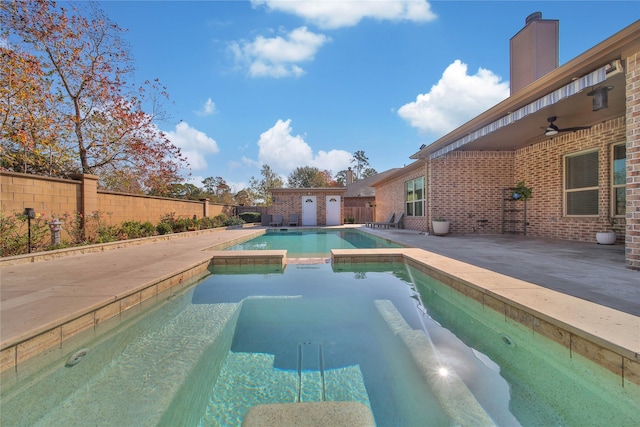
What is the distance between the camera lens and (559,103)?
17.7ft

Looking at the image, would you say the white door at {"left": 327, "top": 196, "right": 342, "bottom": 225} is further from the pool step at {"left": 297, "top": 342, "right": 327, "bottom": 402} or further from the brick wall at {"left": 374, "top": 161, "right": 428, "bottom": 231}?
the pool step at {"left": 297, "top": 342, "right": 327, "bottom": 402}

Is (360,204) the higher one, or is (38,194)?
(360,204)

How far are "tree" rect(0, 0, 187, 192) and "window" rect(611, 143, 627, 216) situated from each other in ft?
47.6

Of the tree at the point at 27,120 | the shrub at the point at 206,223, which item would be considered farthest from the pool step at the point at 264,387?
the shrub at the point at 206,223

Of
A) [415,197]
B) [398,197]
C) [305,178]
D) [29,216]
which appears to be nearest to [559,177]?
[415,197]

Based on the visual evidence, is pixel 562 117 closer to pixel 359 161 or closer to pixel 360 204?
pixel 360 204

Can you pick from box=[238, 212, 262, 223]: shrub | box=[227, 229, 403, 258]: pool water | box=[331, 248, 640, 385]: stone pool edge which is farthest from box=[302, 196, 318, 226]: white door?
box=[331, 248, 640, 385]: stone pool edge

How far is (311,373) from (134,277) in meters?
2.96

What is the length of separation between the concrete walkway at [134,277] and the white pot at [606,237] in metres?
0.48

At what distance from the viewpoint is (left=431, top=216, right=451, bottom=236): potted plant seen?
9180 millimetres

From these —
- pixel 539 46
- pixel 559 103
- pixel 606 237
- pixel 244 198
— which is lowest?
pixel 606 237

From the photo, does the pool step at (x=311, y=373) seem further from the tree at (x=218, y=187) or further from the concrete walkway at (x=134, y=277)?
the tree at (x=218, y=187)

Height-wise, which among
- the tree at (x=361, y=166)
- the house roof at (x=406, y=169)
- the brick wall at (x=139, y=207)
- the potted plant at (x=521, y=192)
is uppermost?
the tree at (x=361, y=166)

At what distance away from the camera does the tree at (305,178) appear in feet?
117
